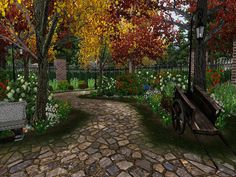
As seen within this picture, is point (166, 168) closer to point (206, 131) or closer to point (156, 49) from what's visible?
point (206, 131)

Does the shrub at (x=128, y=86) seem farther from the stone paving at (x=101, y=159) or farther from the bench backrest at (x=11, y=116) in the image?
the bench backrest at (x=11, y=116)

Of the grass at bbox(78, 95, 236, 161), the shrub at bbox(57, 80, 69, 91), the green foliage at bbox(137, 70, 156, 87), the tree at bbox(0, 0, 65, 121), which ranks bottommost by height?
the grass at bbox(78, 95, 236, 161)

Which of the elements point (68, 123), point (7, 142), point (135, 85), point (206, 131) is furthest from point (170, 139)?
point (135, 85)

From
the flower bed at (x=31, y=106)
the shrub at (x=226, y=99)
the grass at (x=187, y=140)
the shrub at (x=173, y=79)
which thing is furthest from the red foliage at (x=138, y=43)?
the grass at (x=187, y=140)

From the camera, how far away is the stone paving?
4070 mm

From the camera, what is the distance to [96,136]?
5.82 meters

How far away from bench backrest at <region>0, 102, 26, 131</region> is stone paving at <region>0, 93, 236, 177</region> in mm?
541

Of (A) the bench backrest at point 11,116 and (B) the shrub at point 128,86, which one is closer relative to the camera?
(A) the bench backrest at point 11,116

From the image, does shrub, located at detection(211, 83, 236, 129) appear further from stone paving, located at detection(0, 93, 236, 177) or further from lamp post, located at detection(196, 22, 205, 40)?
stone paving, located at detection(0, 93, 236, 177)

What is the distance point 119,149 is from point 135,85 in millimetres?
8129

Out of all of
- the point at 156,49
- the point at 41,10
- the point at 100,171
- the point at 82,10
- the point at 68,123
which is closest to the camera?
the point at 100,171

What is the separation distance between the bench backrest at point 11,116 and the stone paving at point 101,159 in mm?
541

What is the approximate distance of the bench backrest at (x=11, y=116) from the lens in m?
5.40

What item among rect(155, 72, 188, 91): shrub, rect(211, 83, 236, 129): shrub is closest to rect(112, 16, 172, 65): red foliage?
rect(155, 72, 188, 91): shrub
